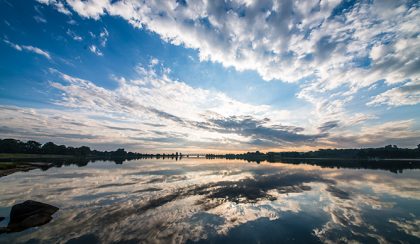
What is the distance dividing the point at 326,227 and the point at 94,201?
22.3 meters

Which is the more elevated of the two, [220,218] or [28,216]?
[28,216]

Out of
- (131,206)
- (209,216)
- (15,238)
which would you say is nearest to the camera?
(15,238)

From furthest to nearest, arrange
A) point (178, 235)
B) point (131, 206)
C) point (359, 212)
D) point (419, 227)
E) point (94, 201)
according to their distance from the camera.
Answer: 1. point (94, 201)
2. point (131, 206)
3. point (359, 212)
4. point (419, 227)
5. point (178, 235)

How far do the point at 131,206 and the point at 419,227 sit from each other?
24164 millimetres

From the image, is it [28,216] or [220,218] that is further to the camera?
[220,218]

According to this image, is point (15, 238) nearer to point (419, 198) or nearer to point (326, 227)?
point (326, 227)

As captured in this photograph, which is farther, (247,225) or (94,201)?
(94,201)

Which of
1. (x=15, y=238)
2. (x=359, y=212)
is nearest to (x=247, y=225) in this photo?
(x=359, y=212)

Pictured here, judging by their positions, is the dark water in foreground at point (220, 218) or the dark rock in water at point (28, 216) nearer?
the dark water in foreground at point (220, 218)

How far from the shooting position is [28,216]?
1482cm

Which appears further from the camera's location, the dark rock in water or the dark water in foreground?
the dark rock in water

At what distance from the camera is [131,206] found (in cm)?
1917

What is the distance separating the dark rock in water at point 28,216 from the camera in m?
13.7

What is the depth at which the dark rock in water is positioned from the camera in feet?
45.0
